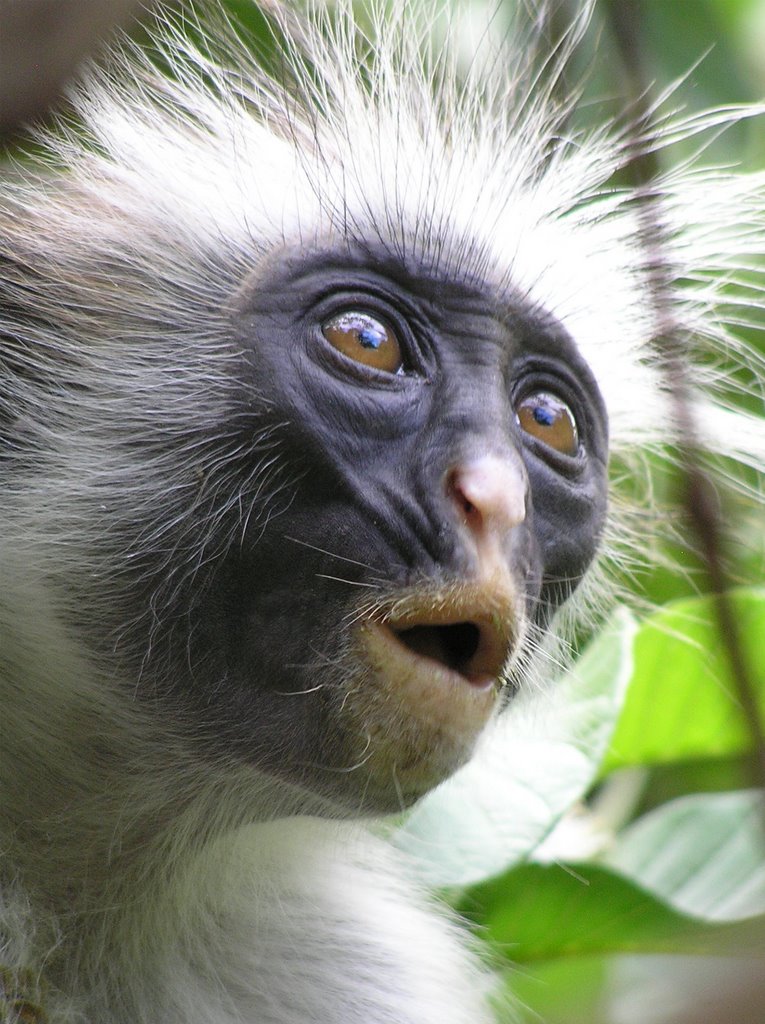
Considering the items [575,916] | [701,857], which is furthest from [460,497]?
[701,857]

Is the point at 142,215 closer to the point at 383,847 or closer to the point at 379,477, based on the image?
the point at 379,477

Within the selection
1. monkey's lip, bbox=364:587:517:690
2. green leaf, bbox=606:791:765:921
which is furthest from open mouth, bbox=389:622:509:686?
green leaf, bbox=606:791:765:921

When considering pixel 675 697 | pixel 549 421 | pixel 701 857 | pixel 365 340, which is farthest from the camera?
pixel 675 697

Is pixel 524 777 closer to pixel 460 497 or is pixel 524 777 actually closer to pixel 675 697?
pixel 675 697

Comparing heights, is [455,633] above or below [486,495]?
below

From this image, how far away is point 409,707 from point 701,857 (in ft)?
4.38

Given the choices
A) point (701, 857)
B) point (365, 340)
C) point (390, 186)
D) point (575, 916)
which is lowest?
point (575, 916)

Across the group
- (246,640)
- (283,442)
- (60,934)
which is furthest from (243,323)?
(60,934)

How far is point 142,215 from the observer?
2615mm

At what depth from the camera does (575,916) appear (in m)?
2.89

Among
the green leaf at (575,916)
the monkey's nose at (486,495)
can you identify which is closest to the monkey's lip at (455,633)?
the monkey's nose at (486,495)

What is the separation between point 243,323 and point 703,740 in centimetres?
171

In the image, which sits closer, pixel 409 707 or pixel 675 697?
pixel 409 707

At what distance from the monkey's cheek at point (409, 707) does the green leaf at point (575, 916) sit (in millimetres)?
859
